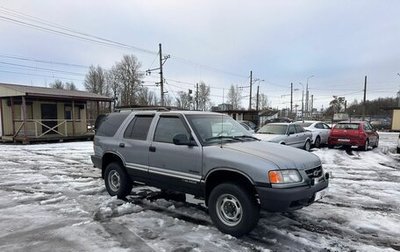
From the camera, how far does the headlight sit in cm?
418

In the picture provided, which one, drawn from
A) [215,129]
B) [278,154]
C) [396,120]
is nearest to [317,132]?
[215,129]

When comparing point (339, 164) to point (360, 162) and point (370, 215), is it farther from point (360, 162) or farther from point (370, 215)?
point (370, 215)

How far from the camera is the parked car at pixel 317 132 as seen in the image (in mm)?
17139

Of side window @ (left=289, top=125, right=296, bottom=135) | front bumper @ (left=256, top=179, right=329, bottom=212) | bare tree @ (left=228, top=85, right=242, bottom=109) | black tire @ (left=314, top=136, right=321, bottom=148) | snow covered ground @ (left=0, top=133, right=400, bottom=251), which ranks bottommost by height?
snow covered ground @ (left=0, top=133, right=400, bottom=251)

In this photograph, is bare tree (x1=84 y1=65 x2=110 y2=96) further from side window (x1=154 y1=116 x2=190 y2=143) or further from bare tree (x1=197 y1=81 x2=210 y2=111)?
side window (x1=154 y1=116 x2=190 y2=143)

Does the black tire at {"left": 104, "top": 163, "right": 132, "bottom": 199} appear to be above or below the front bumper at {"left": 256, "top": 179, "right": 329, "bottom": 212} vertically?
below

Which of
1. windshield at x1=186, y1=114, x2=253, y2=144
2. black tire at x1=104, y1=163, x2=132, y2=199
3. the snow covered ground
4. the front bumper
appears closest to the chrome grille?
the front bumper

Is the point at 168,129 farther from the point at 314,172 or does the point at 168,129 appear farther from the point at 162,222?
the point at 314,172

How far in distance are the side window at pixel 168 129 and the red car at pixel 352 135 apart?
513 inches

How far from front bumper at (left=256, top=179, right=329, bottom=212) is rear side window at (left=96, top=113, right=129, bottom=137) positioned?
11.8 ft

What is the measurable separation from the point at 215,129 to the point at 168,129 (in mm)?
838

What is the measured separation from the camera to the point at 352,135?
15953 millimetres

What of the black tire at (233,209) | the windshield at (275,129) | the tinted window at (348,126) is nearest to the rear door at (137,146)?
the black tire at (233,209)

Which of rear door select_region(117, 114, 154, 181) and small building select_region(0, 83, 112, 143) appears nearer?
rear door select_region(117, 114, 154, 181)
